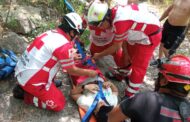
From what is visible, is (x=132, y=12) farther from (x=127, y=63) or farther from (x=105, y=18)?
(x=127, y=63)

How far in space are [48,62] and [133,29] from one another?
127 centimetres

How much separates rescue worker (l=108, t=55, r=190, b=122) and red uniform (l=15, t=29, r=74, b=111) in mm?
1236

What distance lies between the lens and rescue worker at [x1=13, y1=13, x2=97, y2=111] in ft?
12.9

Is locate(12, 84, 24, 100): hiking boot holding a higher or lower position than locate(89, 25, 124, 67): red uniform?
lower

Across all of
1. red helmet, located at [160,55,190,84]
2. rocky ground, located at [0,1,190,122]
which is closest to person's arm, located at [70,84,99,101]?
→ rocky ground, located at [0,1,190,122]

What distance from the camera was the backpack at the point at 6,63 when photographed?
439cm

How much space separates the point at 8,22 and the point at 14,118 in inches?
84.3

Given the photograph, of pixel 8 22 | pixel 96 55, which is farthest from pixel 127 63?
pixel 8 22

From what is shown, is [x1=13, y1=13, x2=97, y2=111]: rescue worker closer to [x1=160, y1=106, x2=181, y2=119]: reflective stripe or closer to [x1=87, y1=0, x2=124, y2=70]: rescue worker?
[x1=87, y1=0, x2=124, y2=70]: rescue worker

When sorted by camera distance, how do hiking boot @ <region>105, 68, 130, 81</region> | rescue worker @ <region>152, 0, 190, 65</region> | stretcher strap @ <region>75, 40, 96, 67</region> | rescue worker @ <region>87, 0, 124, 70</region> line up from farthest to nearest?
rescue worker @ <region>152, 0, 190, 65</region> → hiking boot @ <region>105, 68, 130, 81</region> → rescue worker @ <region>87, 0, 124, 70</region> → stretcher strap @ <region>75, 40, 96, 67</region>

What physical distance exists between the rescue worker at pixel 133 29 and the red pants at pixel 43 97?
3.29 ft

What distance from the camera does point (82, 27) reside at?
4105 mm

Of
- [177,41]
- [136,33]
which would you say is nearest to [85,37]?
[136,33]

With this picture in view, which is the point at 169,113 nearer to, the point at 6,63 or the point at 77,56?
the point at 77,56
